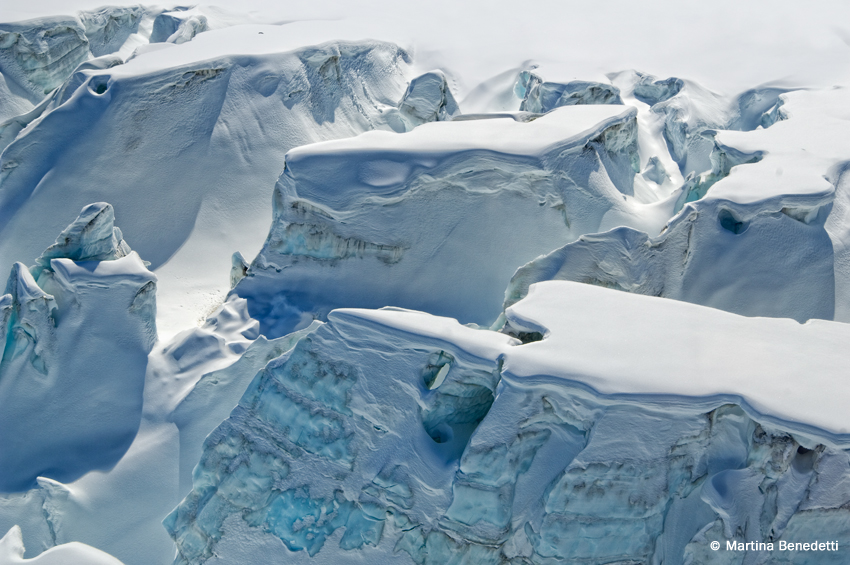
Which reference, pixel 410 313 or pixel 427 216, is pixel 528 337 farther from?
pixel 427 216

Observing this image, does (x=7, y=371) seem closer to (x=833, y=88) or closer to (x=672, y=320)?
(x=672, y=320)

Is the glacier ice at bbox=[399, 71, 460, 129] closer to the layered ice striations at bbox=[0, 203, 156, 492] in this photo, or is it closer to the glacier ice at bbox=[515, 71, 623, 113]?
the glacier ice at bbox=[515, 71, 623, 113]

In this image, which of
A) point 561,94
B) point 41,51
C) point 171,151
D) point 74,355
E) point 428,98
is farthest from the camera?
point 41,51

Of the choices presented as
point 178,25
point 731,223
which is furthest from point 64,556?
point 178,25

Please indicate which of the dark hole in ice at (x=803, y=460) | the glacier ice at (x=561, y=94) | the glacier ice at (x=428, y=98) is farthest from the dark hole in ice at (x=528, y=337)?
the glacier ice at (x=428, y=98)

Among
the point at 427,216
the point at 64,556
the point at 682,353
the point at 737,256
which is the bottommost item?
the point at 64,556

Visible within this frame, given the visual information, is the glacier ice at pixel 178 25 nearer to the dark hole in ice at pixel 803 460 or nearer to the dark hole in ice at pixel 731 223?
the dark hole in ice at pixel 731 223
